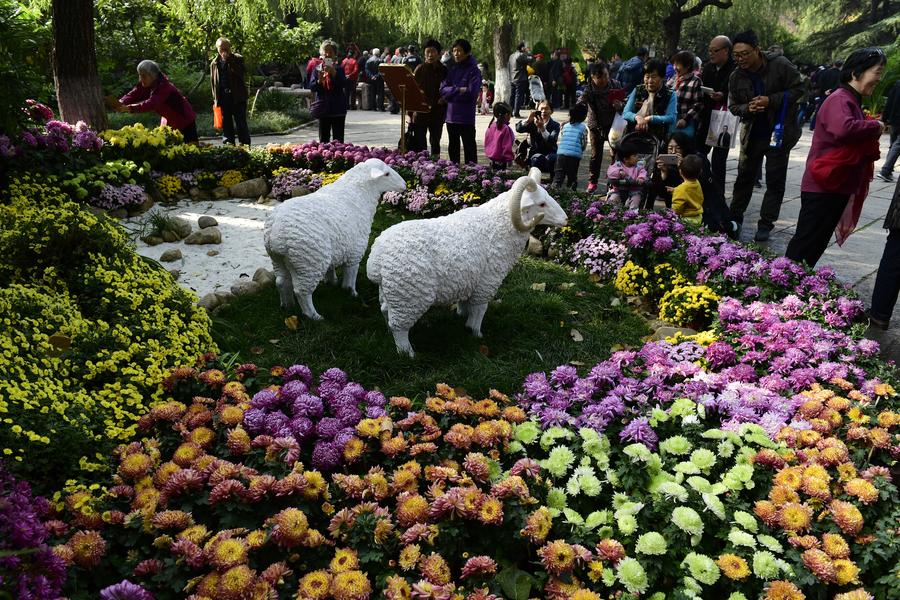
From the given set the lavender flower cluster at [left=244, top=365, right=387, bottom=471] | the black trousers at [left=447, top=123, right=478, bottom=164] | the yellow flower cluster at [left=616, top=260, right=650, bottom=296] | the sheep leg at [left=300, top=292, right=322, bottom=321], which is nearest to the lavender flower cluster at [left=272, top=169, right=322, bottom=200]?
the black trousers at [left=447, top=123, right=478, bottom=164]

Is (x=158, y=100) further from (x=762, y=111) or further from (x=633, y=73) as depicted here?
(x=633, y=73)

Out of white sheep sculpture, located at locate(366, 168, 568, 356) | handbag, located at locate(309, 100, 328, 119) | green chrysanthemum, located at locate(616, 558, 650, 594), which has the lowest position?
green chrysanthemum, located at locate(616, 558, 650, 594)

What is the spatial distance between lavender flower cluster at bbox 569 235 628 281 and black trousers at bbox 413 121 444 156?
448 cm

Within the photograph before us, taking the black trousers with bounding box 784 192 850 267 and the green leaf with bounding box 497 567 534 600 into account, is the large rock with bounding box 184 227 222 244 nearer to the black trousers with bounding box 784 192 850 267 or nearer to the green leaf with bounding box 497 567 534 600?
the green leaf with bounding box 497 567 534 600

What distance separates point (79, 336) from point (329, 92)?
25.8 ft

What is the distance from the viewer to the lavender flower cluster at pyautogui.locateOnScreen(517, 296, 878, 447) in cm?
304

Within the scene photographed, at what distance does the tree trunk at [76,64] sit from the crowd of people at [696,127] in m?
0.44

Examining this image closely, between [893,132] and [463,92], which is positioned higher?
[463,92]

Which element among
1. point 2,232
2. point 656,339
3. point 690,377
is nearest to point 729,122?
point 656,339

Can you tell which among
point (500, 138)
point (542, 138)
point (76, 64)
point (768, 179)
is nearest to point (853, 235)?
point (768, 179)

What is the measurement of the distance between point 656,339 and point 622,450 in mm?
2153

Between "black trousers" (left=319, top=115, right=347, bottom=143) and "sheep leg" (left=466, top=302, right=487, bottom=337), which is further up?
"black trousers" (left=319, top=115, right=347, bottom=143)

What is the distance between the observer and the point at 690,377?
357 centimetres

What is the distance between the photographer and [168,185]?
8172mm
